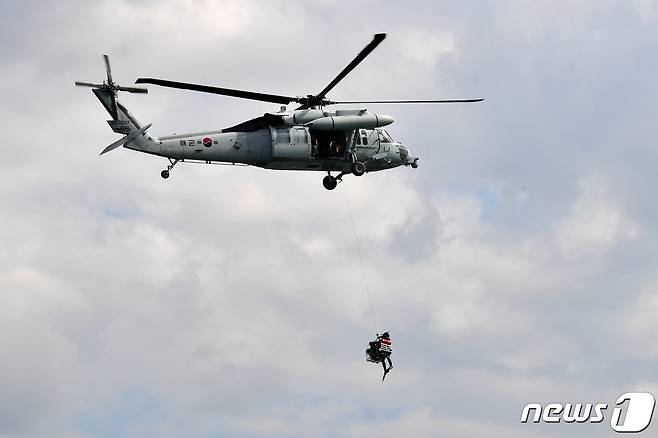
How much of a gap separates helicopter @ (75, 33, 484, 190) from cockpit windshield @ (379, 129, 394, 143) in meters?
0.12

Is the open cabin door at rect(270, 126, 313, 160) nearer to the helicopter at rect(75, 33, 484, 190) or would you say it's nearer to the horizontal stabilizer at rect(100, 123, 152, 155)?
the helicopter at rect(75, 33, 484, 190)

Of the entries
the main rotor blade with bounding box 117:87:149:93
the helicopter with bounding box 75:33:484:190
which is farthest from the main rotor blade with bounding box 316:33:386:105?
the main rotor blade with bounding box 117:87:149:93

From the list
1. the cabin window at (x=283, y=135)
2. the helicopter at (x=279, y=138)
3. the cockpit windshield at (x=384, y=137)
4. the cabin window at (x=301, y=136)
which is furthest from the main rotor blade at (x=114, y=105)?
the cockpit windshield at (x=384, y=137)

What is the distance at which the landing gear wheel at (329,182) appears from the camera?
171ft

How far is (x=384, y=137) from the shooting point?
52.9 meters

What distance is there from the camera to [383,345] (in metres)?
47.6

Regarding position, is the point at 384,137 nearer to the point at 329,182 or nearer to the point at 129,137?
the point at 329,182

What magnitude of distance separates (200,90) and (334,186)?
10.1 m

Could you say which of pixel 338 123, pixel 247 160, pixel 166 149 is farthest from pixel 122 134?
pixel 338 123

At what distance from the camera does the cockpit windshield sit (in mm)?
52700

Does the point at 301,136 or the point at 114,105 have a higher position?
the point at 301,136

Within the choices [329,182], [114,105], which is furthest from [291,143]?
[114,105]

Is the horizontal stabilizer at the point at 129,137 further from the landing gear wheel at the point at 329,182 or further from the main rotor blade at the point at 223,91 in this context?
the landing gear wheel at the point at 329,182

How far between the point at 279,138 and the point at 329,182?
481cm
